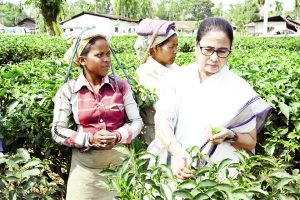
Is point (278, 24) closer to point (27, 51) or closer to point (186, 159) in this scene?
point (27, 51)

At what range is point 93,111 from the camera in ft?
7.59

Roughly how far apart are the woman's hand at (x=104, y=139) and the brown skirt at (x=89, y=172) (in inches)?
5.8

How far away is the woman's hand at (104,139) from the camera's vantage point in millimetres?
2227

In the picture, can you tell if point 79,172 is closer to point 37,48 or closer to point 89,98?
point 89,98

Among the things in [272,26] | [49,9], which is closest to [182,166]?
[49,9]

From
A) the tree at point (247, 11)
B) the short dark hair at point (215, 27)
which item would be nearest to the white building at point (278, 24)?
the tree at point (247, 11)

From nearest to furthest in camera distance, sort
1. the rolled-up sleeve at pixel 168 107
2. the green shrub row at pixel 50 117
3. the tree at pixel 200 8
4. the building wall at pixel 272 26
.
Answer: the rolled-up sleeve at pixel 168 107
the green shrub row at pixel 50 117
the building wall at pixel 272 26
the tree at pixel 200 8

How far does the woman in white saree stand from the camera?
1905 mm

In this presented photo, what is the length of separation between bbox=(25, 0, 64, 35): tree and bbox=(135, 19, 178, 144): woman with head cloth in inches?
1011

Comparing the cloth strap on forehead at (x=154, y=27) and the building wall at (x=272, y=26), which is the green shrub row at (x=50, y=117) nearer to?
the cloth strap on forehead at (x=154, y=27)

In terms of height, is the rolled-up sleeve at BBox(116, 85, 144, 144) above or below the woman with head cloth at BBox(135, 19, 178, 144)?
below

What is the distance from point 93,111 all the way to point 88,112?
30 mm

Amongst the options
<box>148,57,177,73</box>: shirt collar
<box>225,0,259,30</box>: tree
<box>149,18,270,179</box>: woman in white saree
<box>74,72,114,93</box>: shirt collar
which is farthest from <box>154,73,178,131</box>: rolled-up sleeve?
<box>225,0,259,30</box>: tree

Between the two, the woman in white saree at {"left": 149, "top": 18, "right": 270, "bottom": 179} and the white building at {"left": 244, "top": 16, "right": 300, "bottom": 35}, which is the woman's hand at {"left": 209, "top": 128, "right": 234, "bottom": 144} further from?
the white building at {"left": 244, "top": 16, "right": 300, "bottom": 35}
